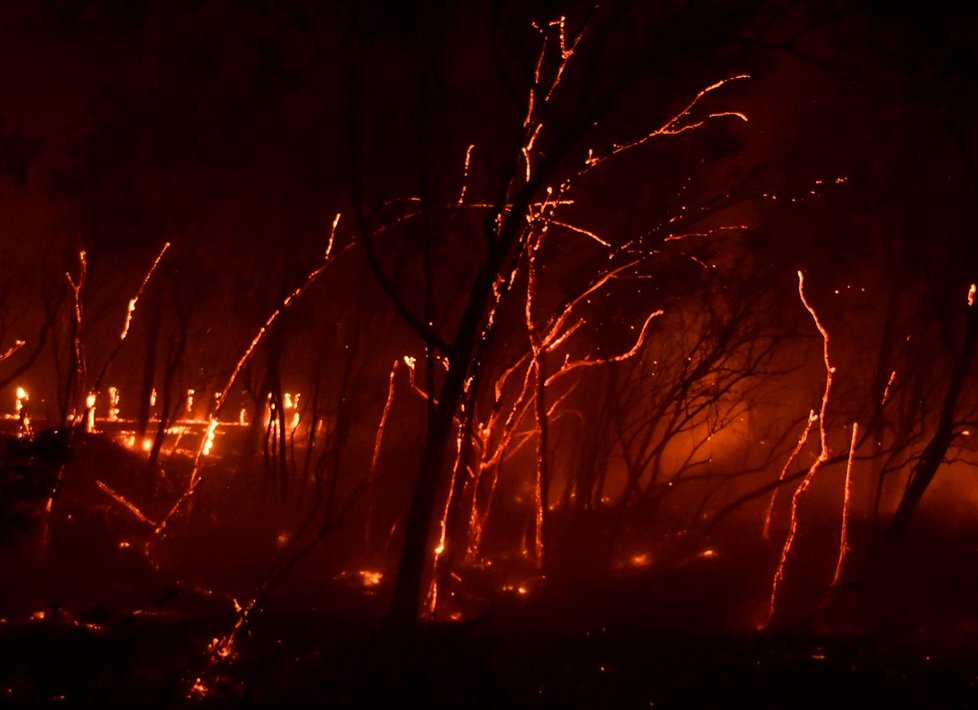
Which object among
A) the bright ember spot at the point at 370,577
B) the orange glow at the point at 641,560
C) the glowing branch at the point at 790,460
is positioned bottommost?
the bright ember spot at the point at 370,577

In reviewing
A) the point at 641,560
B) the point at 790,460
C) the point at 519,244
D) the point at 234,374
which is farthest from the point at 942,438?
the point at 234,374

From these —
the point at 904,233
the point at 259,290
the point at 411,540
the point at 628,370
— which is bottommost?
the point at 411,540

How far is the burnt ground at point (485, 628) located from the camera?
19.0 feet

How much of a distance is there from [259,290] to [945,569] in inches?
528

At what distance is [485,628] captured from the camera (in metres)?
8.49

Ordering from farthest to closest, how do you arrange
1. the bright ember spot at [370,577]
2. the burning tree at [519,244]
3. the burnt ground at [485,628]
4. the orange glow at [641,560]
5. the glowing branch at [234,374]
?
the orange glow at [641,560]
the bright ember spot at [370,577]
the glowing branch at [234,374]
the burning tree at [519,244]
the burnt ground at [485,628]

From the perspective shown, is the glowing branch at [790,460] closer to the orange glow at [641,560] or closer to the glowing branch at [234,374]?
the orange glow at [641,560]

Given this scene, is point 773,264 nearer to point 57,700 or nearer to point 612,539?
point 612,539

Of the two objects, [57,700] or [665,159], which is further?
[665,159]

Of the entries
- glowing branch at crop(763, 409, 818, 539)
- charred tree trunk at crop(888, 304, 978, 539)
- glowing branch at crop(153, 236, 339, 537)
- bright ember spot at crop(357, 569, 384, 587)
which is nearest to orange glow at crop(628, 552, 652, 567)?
glowing branch at crop(763, 409, 818, 539)

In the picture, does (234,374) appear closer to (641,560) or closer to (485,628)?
(485,628)

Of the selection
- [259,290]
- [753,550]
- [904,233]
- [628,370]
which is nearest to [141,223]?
[259,290]

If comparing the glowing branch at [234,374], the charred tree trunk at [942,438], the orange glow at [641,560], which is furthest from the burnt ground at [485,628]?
the glowing branch at [234,374]

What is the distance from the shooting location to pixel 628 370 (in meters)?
16.8
